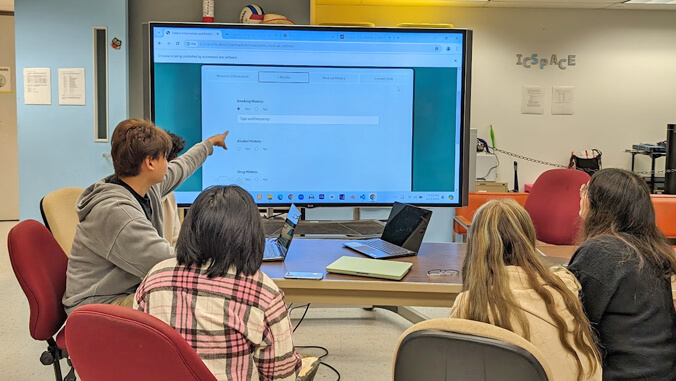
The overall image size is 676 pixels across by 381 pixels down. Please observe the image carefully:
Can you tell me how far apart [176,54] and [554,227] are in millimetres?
2286

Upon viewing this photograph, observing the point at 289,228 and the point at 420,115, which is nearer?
the point at 289,228

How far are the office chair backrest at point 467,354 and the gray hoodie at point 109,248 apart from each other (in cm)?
107

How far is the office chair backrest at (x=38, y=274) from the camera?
6.97 ft

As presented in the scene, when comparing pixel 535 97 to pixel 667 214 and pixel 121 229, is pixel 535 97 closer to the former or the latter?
pixel 667 214

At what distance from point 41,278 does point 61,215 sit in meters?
0.83

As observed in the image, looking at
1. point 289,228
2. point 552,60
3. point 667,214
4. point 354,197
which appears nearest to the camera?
point 289,228

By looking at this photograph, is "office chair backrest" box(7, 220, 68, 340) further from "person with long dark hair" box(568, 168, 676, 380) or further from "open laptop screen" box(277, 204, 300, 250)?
"person with long dark hair" box(568, 168, 676, 380)

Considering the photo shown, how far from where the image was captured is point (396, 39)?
302 centimetres

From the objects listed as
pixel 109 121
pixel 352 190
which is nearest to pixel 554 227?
pixel 352 190

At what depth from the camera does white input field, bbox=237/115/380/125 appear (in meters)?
3.00

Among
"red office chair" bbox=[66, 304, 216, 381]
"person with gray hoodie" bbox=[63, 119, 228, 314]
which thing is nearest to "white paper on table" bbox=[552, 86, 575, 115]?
"person with gray hoodie" bbox=[63, 119, 228, 314]

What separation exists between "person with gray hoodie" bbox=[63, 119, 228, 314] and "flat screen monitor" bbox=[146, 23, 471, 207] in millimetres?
682

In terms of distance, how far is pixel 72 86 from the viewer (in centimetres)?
538

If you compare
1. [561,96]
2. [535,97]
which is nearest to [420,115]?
[535,97]
